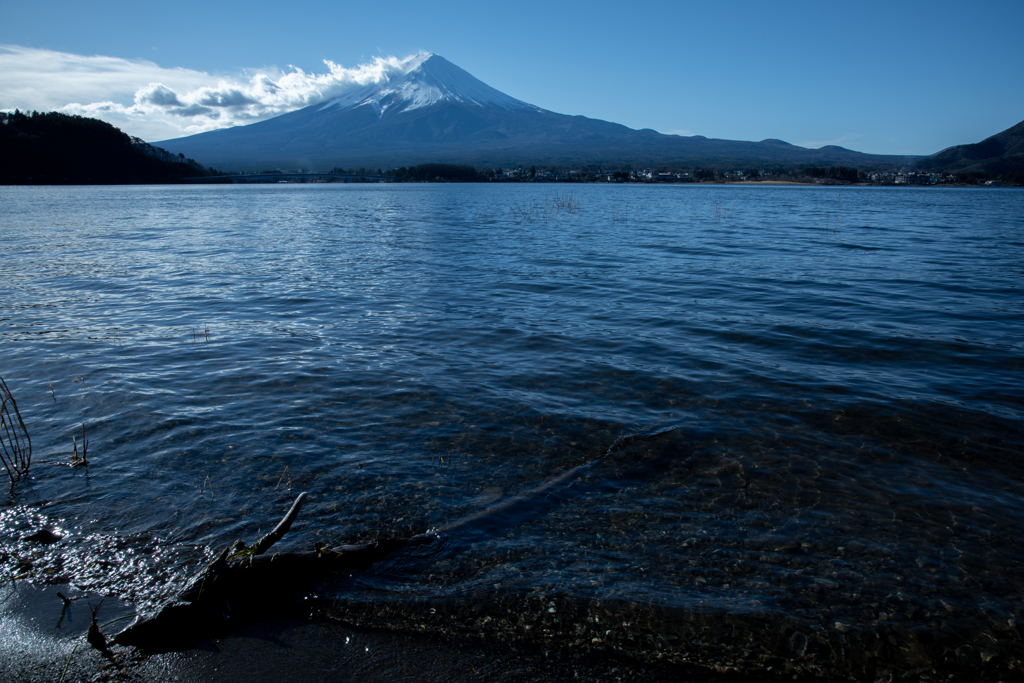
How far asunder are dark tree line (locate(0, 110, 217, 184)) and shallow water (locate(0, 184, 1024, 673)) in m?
Answer: 160

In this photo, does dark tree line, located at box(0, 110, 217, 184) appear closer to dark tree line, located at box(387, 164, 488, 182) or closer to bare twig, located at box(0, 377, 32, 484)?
dark tree line, located at box(387, 164, 488, 182)

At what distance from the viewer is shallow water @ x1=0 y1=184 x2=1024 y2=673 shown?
482 cm

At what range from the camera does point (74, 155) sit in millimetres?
145750

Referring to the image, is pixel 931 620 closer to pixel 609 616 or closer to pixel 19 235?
pixel 609 616

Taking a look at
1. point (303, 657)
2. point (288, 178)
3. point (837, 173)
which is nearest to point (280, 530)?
point (303, 657)

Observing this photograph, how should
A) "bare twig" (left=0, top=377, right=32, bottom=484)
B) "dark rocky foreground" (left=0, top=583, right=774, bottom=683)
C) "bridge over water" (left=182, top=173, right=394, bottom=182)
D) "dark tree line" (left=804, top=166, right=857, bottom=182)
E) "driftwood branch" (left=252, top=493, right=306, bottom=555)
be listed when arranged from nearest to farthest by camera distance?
"dark rocky foreground" (left=0, top=583, right=774, bottom=683) < "driftwood branch" (left=252, top=493, right=306, bottom=555) < "bare twig" (left=0, top=377, right=32, bottom=484) < "dark tree line" (left=804, top=166, right=857, bottom=182) < "bridge over water" (left=182, top=173, right=394, bottom=182)

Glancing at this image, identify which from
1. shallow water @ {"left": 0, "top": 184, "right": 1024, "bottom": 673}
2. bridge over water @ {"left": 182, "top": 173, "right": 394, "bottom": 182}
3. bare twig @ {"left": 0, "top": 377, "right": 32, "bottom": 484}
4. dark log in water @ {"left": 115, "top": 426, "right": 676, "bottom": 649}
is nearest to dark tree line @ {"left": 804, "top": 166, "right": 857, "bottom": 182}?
bridge over water @ {"left": 182, "top": 173, "right": 394, "bottom": 182}

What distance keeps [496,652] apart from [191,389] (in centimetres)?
759

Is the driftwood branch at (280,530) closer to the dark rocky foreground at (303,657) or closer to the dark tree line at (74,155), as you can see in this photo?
the dark rocky foreground at (303,657)

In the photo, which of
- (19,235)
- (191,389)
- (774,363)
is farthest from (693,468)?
(19,235)

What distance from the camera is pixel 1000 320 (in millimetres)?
14453

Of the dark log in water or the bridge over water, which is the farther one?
the bridge over water

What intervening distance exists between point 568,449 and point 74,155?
187304 mm

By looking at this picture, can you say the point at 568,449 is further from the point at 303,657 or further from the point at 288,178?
the point at 288,178
